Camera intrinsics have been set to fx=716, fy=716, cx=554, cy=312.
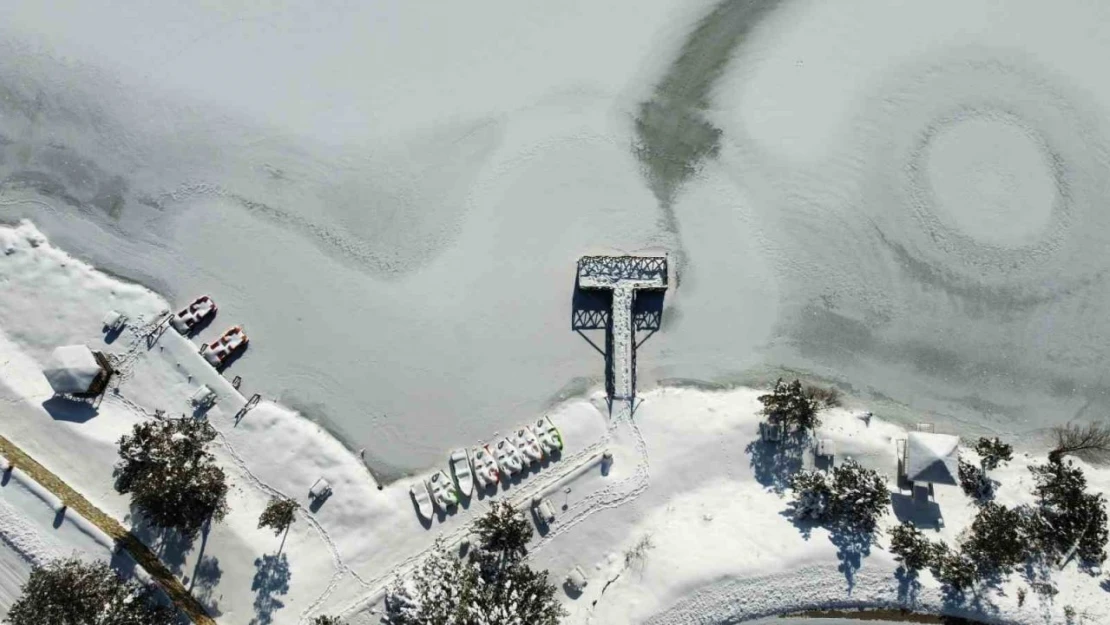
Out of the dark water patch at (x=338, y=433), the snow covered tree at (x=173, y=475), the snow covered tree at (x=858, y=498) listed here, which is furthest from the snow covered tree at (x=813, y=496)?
the snow covered tree at (x=173, y=475)

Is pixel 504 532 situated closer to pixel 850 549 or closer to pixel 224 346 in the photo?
pixel 850 549

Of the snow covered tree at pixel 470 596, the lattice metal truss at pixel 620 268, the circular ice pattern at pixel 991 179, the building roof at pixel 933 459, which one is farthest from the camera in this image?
the circular ice pattern at pixel 991 179

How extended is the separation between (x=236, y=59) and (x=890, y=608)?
1559 inches

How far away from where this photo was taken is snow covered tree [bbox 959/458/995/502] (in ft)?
105

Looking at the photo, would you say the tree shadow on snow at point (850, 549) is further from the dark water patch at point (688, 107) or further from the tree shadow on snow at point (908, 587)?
the dark water patch at point (688, 107)

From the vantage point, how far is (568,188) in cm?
3488

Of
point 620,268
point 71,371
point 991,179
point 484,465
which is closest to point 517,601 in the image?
point 484,465

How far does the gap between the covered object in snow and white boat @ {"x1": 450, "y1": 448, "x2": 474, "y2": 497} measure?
16.3 m

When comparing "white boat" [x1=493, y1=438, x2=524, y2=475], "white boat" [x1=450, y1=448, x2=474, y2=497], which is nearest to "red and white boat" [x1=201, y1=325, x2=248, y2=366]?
"white boat" [x1=450, y1=448, x2=474, y2=497]

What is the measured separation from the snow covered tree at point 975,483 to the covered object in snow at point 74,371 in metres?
39.1

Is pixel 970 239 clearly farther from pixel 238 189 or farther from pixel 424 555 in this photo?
pixel 238 189

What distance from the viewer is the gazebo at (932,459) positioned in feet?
101

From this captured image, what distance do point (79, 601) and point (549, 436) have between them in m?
19.7

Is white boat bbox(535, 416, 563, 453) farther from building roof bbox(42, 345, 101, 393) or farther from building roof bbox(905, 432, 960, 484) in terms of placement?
building roof bbox(42, 345, 101, 393)
